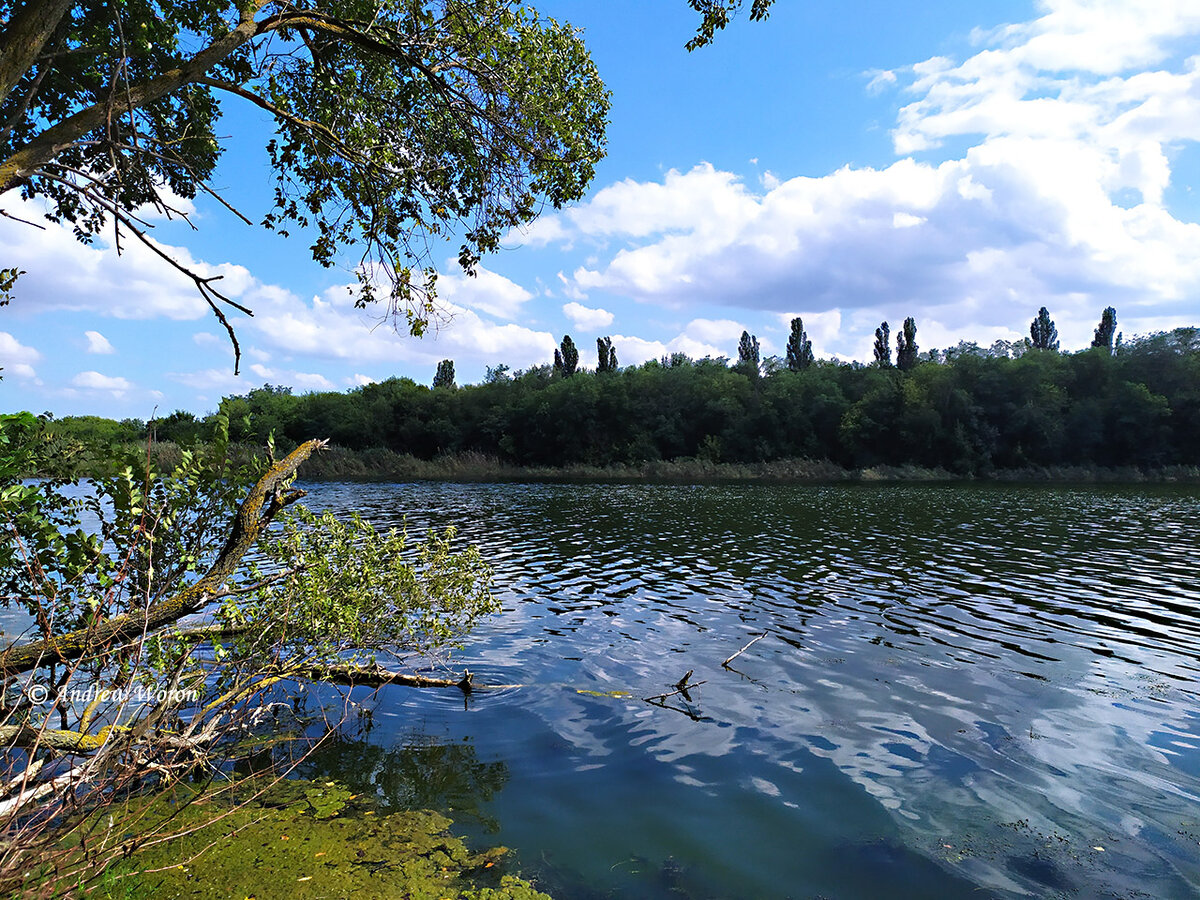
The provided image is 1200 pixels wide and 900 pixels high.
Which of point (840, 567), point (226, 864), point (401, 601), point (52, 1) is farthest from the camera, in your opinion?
point (840, 567)

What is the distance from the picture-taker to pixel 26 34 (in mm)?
4746

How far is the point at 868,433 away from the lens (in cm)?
6494

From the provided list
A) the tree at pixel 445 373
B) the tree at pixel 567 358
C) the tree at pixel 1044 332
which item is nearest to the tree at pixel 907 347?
the tree at pixel 1044 332

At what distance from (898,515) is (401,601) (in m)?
26.8

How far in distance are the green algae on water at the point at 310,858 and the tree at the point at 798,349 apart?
85240mm

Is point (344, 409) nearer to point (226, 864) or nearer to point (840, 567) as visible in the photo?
point (840, 567)

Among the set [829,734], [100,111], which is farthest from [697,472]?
[100,111]

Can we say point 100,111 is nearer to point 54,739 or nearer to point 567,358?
point 54,739

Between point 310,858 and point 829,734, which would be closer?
point 310,858

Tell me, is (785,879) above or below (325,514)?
below

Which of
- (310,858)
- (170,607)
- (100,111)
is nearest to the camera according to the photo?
(310,858)

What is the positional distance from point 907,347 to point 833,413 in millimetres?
17480

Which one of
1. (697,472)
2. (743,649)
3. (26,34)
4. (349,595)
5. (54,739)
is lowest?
(743,649)

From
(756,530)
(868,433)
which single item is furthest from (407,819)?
(868,433)
